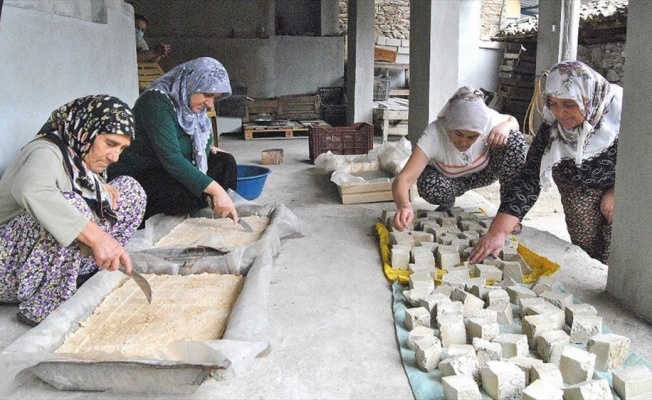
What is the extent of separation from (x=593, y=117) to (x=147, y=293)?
6.85ft

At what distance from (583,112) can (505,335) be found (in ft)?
3.97

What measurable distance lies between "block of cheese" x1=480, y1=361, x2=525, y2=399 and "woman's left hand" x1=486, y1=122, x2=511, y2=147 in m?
1.77

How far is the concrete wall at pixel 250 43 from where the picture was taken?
404 inches

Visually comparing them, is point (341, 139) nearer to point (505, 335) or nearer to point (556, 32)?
point (505, 335)

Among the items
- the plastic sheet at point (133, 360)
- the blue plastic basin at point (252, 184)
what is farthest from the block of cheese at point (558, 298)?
the blue plastic basin at point (252, 184)

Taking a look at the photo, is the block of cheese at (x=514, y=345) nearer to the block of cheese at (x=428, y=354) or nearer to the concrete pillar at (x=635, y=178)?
the block of cheese at (x=428, y=354)

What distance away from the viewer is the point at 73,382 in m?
1.67

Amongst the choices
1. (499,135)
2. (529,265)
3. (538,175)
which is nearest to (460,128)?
(499,135)

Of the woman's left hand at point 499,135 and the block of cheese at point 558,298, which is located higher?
the woman's left hand at point 499,135

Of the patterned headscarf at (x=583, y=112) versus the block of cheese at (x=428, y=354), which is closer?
the block of cheese at (x=428, y=354)

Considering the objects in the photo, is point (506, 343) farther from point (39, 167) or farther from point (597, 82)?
point (39, 167)

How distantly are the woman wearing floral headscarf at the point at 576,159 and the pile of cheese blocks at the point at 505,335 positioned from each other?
0.24 metres

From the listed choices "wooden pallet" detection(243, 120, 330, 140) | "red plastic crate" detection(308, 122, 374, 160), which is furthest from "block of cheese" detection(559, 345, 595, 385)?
"wooden pallet" detection(243, 120, 330, 140)

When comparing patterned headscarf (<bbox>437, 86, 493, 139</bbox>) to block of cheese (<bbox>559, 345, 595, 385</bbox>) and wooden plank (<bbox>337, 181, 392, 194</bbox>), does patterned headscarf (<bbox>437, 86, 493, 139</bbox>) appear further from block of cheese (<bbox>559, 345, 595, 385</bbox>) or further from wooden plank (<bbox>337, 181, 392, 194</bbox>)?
block of cheese (<bbox>559, 345, 595, 385</bbox>)
